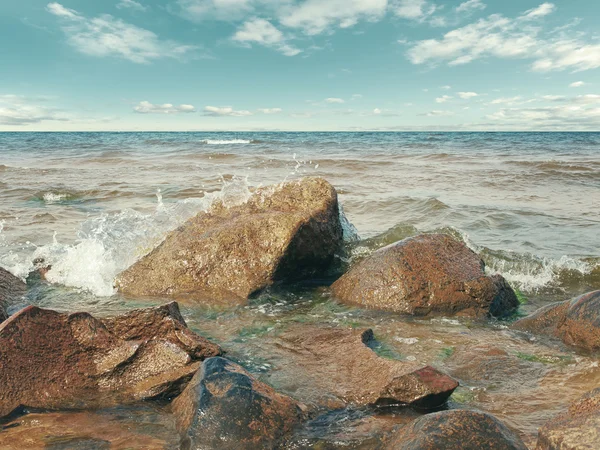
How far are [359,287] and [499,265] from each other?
2406 mm

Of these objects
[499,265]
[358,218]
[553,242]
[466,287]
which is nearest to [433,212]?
[358,218]

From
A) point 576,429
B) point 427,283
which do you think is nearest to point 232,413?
point 576,429

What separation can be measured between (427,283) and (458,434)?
2757 millimetres

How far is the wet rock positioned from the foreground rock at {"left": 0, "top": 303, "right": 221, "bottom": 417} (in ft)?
7.08

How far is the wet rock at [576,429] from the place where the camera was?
7.13 ft

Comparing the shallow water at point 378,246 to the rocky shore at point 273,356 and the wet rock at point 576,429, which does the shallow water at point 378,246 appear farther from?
the wet rock at point 576,429

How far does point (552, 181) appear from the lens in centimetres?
1462

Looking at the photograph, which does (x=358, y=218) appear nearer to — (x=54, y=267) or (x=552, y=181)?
(x=54, y=267)

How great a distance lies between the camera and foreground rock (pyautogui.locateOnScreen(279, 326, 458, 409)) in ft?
10.2

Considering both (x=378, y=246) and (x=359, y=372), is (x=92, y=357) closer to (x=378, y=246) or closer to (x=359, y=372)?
(x=359, y=372)

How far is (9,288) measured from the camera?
5336 mm

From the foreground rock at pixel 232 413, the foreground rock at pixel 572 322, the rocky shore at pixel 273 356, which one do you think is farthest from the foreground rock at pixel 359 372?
the foreground rock at pixel 572 322

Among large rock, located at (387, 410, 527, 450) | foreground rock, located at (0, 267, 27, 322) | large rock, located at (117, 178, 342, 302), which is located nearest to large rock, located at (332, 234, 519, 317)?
large rock, located at (117, 178, 342, 302)

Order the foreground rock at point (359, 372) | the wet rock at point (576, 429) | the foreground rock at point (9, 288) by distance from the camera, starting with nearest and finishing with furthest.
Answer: the wet rock at point (576, 429), the foreground rock at point (359, 372), the foreground rock at point (9, 288)
